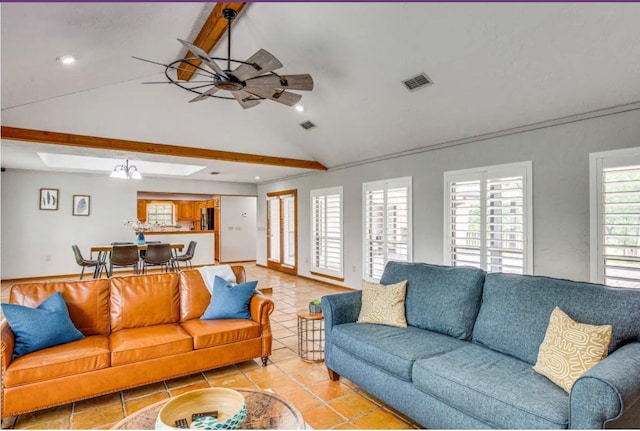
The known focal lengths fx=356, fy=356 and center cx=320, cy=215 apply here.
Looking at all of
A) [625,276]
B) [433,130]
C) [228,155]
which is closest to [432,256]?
[433,130]

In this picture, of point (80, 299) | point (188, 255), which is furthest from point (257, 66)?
point (188, 255)

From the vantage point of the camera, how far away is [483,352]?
2.29 metres

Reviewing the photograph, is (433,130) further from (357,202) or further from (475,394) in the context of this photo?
(475,394)

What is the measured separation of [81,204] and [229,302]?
6.74 metres

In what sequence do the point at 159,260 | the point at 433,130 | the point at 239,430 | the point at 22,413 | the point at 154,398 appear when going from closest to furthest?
1. the point at 239,430
2. the point at 22,413
3. the point at 154,398
4. the point at 433,130
5. the point at 159,260

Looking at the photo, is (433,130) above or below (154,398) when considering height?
above

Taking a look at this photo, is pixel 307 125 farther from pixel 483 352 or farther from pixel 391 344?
pixel 483 352

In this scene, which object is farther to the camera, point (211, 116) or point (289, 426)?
point (211, 116)

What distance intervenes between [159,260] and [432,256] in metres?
5.00

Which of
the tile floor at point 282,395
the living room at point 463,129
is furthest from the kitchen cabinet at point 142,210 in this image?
the tile floor at point 282,395

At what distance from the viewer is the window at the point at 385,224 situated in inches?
215

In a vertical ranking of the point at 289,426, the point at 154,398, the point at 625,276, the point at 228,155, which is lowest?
the point at 154,398

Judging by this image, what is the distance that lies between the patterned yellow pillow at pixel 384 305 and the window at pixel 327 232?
3.74 meters

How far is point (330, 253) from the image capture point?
713cm
